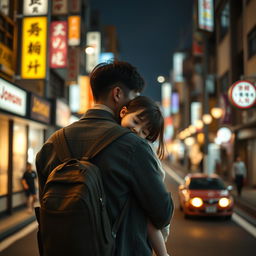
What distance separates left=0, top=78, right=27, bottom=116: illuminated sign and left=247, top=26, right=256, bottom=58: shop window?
13849 millimetres

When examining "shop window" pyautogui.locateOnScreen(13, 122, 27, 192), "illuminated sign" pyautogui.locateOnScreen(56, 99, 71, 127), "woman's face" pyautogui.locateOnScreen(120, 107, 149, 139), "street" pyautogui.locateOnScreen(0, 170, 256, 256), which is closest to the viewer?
"woman's face" pyautogui.locateOnScreen(120, 107, 149, 139)

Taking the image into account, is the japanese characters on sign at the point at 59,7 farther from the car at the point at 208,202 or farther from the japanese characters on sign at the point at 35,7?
the car at the point at 208,202

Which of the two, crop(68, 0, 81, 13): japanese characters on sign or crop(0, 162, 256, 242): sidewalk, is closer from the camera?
crop(0, 162, 256, 242): sidewalk

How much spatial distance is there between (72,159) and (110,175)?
208 mm

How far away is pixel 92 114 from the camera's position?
84.7 inches

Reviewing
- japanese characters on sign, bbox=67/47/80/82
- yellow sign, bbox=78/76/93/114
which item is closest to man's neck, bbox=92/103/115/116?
japanese characters on sign, bbox=67/47/80/82

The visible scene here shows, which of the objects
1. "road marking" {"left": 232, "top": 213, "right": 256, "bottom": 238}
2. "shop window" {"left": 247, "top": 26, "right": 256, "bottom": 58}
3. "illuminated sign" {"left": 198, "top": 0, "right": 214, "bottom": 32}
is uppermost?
"illuminated sign" {"left": 198, "top": 0, "right": 214, "bottom": 32}

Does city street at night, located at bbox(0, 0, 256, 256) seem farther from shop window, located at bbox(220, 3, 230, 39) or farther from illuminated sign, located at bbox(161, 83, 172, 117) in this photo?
illuminated sign, located at bbox(161, 83, 172, 117)

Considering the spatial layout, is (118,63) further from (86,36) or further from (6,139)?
(86,36)

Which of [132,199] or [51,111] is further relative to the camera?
[51,111]

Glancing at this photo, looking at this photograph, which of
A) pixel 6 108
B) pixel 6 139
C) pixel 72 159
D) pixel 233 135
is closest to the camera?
pixel 72 159

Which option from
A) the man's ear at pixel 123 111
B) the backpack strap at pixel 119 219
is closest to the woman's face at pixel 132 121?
the man's ear at pixel 123 111

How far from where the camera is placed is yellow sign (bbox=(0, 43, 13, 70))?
13695 millimetres

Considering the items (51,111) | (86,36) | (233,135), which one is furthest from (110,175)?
(86,36)
